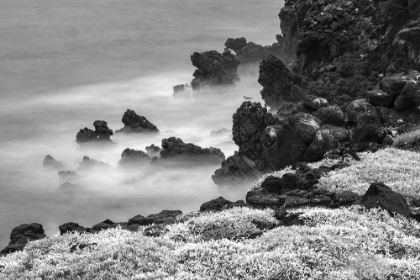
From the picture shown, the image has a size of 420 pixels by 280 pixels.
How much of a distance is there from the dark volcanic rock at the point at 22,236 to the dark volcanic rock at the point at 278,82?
49.5 metres

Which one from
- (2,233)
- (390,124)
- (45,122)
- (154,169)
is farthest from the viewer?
(45,122)

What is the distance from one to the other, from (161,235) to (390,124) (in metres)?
25.5

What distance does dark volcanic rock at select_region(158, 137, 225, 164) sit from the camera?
8031 cm

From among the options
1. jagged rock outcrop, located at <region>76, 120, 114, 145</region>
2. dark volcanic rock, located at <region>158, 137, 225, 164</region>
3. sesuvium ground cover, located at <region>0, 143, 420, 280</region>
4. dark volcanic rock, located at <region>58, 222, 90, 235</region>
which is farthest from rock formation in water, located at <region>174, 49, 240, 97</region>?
sesuvium ground cover, located at <region>0, 143, 420, 280</region>

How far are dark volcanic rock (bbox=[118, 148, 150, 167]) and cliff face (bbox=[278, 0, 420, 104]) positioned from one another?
2304 cm

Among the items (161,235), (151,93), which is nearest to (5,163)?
(151,93)

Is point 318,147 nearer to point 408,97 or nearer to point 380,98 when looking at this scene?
point 380,98

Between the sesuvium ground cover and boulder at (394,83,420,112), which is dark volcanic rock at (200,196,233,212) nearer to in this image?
the sesuvium ground cover

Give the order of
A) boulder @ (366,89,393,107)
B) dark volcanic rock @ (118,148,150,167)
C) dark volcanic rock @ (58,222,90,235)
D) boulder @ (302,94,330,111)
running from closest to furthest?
dark volcanic rock @ (58,222,90,235) < boulder @ (366,89,393,107) < boulder @ (302,94,330,111) < dark volcanic rock @ (118,148,150,167)

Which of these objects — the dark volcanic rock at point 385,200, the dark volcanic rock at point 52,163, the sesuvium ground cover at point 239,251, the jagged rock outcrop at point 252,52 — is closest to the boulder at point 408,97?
the dark volcanic rock at point 385,200

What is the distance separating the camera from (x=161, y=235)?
92.7ft

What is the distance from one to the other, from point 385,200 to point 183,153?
51.8 metres

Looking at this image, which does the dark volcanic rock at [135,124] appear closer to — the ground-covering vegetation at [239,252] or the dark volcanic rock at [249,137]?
the dark volcanic rock at [249,137]

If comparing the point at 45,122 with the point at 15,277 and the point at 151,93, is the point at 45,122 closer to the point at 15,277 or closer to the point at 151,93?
the point at 151,93
